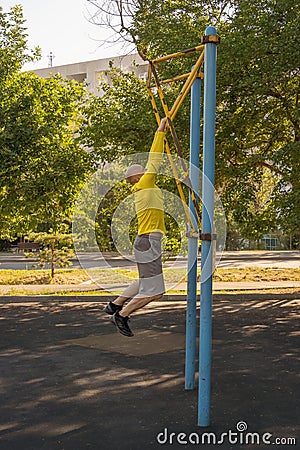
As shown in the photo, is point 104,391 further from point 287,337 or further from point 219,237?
point 287,337

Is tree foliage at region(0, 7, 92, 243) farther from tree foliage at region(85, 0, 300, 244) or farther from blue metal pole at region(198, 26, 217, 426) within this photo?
blue metal pole at region(198, 26, 217, 426)

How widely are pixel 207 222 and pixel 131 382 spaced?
2.10 m

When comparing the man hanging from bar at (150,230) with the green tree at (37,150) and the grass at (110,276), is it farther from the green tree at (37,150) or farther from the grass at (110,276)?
the grass at (110,276)

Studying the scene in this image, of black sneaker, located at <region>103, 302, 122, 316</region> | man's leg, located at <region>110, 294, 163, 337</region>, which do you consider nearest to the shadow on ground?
man's leg, located at <region>110, 294, 163, 337</region>

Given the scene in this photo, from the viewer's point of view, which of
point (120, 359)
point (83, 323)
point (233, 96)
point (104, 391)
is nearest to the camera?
point (104, 391)

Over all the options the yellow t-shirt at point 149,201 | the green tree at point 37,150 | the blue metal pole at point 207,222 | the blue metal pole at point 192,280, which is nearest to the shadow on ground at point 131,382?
the blue metal pole at point 192,280

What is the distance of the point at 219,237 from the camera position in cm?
607

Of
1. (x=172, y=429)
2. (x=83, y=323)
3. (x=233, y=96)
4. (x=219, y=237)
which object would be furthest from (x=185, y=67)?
(x=172, y=429)

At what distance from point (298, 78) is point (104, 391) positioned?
31.8 ft

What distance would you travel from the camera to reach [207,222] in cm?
569

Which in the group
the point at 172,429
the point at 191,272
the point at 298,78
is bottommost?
the point at 172,429

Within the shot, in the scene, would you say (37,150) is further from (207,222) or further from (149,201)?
(207,222)

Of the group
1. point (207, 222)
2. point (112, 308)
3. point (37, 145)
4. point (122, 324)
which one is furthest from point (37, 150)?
point (207, 222)

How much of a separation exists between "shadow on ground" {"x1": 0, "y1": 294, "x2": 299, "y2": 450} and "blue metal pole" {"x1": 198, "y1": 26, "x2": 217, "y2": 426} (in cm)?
46
